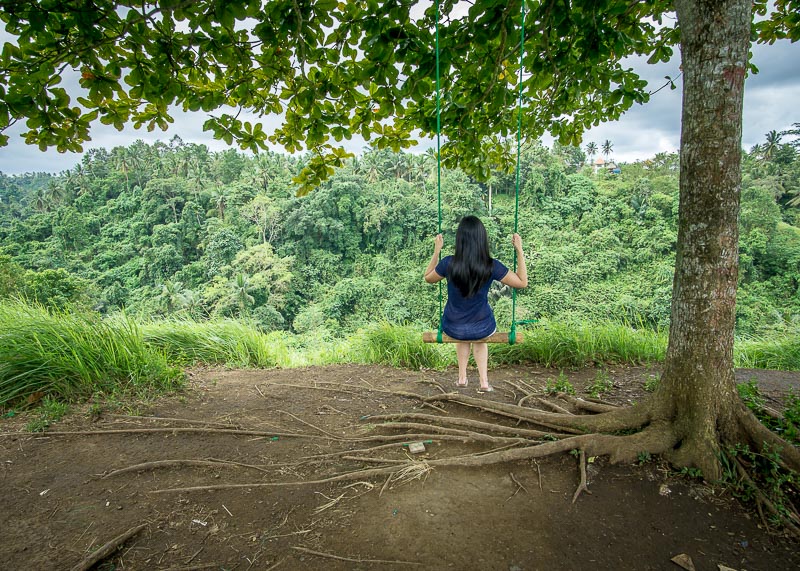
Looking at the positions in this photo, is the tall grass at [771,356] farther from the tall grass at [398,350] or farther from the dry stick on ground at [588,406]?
the tall grass at [398,350]

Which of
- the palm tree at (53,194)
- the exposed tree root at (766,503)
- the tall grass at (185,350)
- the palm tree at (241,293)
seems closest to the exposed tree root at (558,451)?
the exposed tree root at (766,503)

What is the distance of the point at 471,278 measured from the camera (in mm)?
2975

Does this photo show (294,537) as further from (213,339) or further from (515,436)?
(213,339)

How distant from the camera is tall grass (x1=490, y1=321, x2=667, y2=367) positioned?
4.58 meters

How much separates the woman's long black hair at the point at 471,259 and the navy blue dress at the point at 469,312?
0.05m

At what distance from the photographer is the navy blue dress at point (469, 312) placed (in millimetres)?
2998

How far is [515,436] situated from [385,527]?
1.03 metres

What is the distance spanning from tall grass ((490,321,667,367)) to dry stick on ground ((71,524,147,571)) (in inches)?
144

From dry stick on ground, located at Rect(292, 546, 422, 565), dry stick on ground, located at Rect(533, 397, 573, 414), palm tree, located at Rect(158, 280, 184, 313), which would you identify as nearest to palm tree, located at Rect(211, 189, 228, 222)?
palm tree, located at Rect(158, 280, 184, 313)

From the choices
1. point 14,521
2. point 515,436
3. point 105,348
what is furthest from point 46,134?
point 515,436

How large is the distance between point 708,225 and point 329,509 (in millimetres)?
2273

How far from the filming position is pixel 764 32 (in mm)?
3658

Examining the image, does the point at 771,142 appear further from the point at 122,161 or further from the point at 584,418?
the point at 122,161

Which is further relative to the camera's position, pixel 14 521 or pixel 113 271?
pixel 113 271
